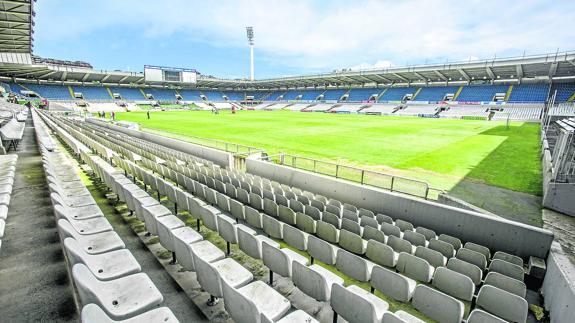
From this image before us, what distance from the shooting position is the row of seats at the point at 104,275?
2277mm

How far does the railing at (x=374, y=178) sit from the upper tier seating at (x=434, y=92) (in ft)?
173

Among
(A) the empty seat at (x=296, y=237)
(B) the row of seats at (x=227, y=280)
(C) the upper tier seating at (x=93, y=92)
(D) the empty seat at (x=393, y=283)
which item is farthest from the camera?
(C) the upper tier seating at (x=93, y=92)

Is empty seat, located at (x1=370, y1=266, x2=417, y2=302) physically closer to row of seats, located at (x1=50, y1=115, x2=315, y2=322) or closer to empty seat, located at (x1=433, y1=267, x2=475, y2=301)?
empty seat, located at (x1=433, y1=267, x2=475, y2=301)

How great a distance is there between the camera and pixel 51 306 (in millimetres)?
3051

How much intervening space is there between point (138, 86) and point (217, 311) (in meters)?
80.1

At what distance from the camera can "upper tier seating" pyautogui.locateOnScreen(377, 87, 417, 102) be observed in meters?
58.5

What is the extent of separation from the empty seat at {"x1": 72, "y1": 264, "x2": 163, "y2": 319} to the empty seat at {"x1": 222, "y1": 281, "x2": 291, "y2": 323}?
0.70m

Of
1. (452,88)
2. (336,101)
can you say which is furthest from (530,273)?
(336,101)

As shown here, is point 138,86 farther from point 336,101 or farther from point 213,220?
point 213,220

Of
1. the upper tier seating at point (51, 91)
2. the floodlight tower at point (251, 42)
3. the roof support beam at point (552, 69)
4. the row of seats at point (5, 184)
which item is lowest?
the row of seats at point (5, 184)

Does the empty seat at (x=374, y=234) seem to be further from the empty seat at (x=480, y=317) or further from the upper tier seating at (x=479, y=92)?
the upper tier seating at (x=479, y=92)

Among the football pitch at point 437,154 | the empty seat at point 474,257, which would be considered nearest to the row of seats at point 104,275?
the empty seat at point 474,257

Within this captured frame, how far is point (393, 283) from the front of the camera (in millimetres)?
3375

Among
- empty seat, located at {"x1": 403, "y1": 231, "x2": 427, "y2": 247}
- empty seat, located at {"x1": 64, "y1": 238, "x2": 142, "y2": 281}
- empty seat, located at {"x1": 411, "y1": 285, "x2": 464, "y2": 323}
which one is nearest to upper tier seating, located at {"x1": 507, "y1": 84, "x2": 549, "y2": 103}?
empty seat, located at {"x1": 403, "y1": 231, "x2": 427, "y2": 247}
